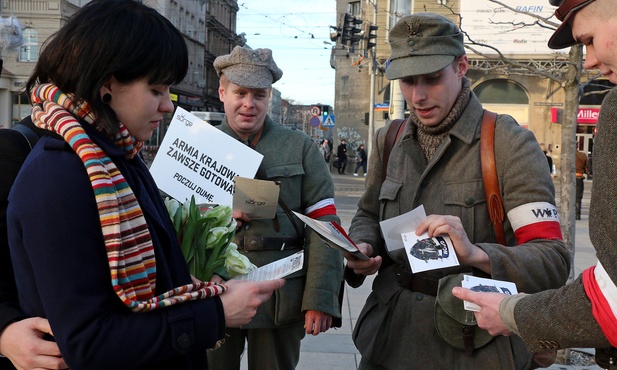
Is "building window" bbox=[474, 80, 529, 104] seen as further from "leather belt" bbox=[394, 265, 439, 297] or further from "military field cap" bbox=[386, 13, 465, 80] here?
"leather belt" bbox=[394, 265, 439, 297]

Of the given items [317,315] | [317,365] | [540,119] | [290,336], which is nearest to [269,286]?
[317,315]

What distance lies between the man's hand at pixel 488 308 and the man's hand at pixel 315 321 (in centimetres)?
128

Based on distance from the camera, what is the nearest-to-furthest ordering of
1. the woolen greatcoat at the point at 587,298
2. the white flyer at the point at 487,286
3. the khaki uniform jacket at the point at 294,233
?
the woolen greatcoat at the point at 587,298 < the white flyer at the point at 487,286 < the khaki uniform jacket at the point at 294,233

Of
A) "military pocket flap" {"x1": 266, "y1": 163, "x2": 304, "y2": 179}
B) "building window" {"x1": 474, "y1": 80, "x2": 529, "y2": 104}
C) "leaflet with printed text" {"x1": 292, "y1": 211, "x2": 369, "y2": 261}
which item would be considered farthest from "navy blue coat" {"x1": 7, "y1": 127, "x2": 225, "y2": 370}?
"building window" {"x1": 474, "y1": 80, "x2": 529, "y2": 104}

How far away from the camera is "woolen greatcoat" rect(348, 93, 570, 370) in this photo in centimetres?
238

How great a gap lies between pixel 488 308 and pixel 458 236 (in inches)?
13.8

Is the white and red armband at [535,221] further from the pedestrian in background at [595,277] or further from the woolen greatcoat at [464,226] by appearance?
the pedestrian in background at [595,277]

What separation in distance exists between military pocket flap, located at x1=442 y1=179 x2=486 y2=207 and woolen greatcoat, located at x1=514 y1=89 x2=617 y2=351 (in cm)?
69

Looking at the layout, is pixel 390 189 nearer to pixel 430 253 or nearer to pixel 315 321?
pixel 430 253

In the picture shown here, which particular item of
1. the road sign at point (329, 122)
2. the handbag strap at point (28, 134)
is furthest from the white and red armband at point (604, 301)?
the road sign at point (329, 122)

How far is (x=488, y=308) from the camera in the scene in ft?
6.57

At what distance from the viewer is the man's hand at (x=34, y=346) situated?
5.78 feet

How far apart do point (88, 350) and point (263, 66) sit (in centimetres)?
211

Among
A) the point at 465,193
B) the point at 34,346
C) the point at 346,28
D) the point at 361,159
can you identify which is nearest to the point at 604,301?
the point at 465,193
